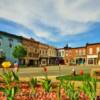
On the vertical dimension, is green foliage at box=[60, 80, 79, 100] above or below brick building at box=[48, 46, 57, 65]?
below

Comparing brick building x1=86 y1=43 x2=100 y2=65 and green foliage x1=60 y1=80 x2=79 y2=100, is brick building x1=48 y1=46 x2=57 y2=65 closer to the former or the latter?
brick building x1=86 y1=43 x2=100 y2=65

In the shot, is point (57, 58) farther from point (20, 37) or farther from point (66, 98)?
point (66, 98)

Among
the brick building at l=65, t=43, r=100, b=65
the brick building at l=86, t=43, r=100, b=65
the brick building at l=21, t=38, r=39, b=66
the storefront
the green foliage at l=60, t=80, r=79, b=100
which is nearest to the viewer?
the green foliage at l=60, t=80, r=79, b=100

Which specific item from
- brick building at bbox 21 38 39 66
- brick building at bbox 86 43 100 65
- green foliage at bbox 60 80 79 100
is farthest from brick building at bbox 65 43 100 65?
green foliage at bbox 60 80 79 100

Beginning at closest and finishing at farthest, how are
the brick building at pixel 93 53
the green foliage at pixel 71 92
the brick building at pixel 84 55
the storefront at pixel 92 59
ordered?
the green foliage at pixel 71 92
the brick building at pixel 93 53
the brick building at pixel 84 55
the storefront at pixel 92 59

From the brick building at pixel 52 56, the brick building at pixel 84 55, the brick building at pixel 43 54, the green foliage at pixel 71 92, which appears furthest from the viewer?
the brick building at pixel 52 56

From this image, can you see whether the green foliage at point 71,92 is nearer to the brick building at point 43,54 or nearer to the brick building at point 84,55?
the brick building at point 84,55

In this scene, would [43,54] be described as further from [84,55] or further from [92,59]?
[92,59]

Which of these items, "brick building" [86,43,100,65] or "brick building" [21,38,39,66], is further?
"brick building" [86,43,100,65]

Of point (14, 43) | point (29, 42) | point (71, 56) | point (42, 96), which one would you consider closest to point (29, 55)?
A: point (29, 42)

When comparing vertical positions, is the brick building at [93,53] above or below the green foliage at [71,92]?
above

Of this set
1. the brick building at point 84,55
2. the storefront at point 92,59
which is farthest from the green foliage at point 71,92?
the storefront at point 92,59

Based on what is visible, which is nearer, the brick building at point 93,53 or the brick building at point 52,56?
the brick building at point 93,53

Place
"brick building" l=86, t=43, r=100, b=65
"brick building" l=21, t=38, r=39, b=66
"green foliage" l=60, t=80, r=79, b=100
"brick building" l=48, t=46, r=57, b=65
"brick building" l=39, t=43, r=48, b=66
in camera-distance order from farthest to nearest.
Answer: "brick building" l=48, t=46, r=57, b=65
"brick building" l=39, t=43, r=48, b=66
"brick building" l=86, t=43, r=100, b=65
"brick building" l=21, t=38, r=39, b=66
"green foliage" l=60, t=80, r=79, b=100
